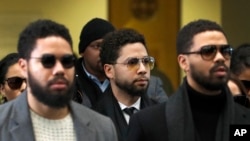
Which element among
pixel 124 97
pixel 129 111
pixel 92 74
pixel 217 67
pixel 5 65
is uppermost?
pixel 217 67

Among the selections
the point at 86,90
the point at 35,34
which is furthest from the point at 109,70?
the point at 35,34

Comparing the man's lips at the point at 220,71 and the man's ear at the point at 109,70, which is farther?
the man's ear at the point at 109,70

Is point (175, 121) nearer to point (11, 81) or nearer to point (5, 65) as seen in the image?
point (11, 81)

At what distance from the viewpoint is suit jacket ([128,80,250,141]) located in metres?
5.03

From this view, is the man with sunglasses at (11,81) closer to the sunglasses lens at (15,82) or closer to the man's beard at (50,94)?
the sunglasses lens at (15,82)

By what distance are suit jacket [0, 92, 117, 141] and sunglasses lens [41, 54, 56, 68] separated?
10.7 inches

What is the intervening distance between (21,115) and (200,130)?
1.21 metres

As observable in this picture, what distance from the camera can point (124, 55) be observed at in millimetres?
6008

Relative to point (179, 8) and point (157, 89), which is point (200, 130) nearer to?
Result: point (157, 89)

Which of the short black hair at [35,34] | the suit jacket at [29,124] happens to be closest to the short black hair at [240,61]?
the suit jacket at [29,124]

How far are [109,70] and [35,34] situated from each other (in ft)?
4.93

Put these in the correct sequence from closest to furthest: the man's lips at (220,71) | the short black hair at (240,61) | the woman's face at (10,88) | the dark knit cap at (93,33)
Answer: the man's lips at (220,71) < the woman's face at (10,88) < the short black hair at (240,61) < the dark knit cap at (93,33)

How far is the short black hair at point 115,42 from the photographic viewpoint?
6.06 m

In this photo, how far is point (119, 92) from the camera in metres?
5.96
